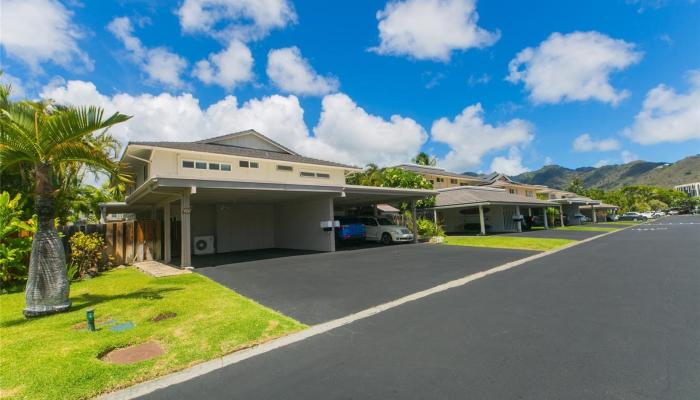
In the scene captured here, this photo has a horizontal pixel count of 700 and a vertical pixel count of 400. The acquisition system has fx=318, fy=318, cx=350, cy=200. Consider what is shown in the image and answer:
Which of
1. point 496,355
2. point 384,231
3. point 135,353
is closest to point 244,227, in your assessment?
point 384,231

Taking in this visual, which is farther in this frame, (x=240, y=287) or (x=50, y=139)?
(x=240, y=287)

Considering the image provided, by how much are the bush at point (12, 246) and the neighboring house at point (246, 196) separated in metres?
4.15

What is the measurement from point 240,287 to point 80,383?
15.8 feet

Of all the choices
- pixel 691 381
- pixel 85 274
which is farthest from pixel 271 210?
pixel 691 381

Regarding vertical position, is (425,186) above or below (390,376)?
above

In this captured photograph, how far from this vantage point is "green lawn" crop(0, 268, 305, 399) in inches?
138

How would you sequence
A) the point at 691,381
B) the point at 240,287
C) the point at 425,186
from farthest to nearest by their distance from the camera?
the point at 425,186 → the point at 240,287 → the point at 691,381

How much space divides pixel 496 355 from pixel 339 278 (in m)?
5.68

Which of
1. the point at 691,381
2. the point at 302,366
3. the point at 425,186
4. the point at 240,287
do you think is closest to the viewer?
the point at 691,381

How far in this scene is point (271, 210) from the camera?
20891 millimetres

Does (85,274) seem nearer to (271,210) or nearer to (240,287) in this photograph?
(240,287)

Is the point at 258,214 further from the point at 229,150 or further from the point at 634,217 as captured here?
the point at 634,217

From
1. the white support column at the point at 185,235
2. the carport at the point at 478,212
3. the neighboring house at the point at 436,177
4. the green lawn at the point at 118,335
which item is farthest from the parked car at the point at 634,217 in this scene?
the green lawn at the point at 118,335

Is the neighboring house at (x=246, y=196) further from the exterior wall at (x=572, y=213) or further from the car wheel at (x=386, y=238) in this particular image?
the exterior wall at (x=572, y=213)
